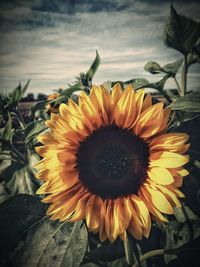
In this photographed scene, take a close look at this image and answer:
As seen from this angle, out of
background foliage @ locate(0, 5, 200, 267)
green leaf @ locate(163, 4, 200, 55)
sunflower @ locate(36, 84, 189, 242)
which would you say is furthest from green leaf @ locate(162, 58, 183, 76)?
sunflower @ locate(36, 84, 189, 242)

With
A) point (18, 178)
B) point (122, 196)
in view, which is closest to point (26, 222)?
point (18, 178)

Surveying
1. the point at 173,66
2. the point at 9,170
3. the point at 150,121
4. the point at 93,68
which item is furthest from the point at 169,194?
the point at 9,170

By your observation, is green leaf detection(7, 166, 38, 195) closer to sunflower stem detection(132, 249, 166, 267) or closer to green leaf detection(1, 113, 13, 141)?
green leaf detection(1, 113, 13, 141)

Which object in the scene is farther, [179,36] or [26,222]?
[26,222]

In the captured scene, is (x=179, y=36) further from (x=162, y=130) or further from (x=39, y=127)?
(x=39, y=127)

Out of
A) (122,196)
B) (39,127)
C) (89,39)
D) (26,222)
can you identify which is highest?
(89,39)
